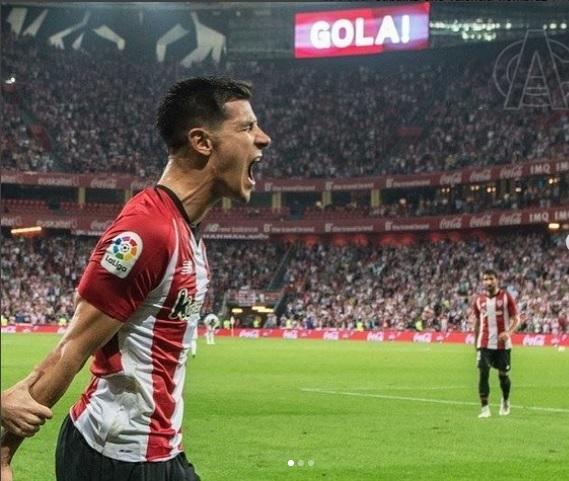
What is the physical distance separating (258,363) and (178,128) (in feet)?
98.1

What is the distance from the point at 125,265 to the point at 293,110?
76.7 metres

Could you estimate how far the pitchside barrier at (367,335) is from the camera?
1906 inches

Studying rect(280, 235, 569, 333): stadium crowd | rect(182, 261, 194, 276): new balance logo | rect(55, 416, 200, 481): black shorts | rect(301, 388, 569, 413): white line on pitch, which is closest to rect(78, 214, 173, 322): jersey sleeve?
rect(182, 261, 194, 276): new balance logo

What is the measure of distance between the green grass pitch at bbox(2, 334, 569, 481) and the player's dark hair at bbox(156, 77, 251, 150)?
7.81 metres

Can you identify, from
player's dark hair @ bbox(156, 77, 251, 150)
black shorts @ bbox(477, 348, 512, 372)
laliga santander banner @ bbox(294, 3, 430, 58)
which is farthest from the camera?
laliga santander banner @ bbox(294, 3, 430, 58)

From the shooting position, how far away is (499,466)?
12711 millimetres

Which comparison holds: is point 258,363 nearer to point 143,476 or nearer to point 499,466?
point 499,466

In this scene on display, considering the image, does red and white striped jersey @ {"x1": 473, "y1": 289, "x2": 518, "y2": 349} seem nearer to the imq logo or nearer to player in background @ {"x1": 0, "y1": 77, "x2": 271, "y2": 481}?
player in background @ {"x1": 0, "y1": 77, "x2": 271, "y2": 481}

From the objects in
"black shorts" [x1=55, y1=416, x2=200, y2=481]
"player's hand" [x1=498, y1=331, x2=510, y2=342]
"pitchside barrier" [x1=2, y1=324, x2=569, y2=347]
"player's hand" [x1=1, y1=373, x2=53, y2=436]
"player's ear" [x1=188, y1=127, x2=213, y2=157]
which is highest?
"player's ear" [x1=188, y1=127, x2=213, y2=157]

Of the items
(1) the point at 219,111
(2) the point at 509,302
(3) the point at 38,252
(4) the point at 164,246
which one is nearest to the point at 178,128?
(1) the point at 219,111

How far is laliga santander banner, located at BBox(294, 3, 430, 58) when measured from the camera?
75688 millimetres

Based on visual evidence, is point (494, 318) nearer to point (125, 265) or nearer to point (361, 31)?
point (125, 265)

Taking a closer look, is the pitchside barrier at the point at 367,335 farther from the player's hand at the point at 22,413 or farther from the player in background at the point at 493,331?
the player's hand at the point at 22,413

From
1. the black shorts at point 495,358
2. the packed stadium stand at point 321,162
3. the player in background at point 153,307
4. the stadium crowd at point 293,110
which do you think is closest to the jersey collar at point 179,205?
the player in background at point 153,307
